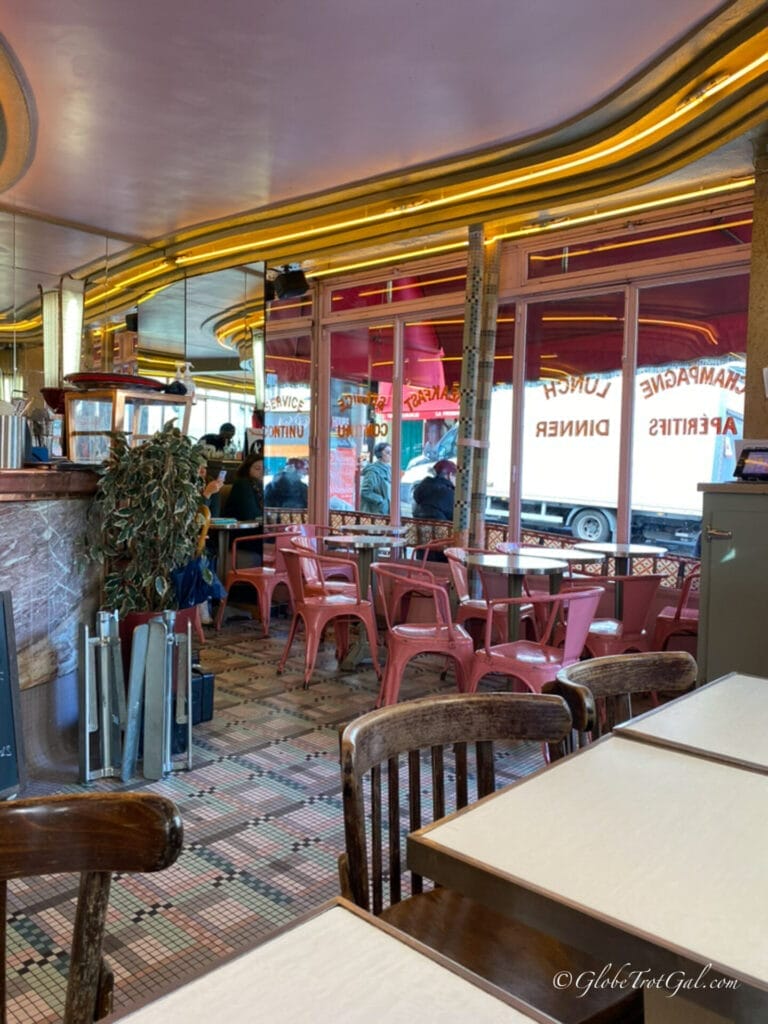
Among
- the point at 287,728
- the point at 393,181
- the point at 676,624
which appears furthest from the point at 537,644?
the point at 393,181

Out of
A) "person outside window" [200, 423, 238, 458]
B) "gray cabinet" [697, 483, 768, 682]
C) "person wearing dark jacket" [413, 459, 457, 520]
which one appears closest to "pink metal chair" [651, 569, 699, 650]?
"gray cabinet" [697, 483, 768, 682]

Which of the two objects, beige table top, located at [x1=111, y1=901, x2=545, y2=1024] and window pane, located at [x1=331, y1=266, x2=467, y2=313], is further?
window pane, located at [x1=331, y1=266, x2=467, y2=313]

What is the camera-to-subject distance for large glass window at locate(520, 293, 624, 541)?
616 cm

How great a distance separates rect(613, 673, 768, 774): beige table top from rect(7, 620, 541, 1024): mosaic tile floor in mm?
935

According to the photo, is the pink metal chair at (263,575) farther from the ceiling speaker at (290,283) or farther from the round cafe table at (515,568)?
the ceiling speaker at (290,283)

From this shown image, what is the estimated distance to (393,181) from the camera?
5594 millimetres

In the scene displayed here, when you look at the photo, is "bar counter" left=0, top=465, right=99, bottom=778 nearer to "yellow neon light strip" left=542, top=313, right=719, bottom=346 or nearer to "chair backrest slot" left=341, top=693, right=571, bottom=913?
"chair backrest slot" left=341, top=693, right=571, bottom=913

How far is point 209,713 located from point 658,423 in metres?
3.78

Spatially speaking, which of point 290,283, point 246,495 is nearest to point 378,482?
point 246,495

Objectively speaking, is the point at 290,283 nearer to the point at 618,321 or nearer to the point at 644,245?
the point at 618,321

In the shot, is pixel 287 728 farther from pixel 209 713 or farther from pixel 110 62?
pixel 110 62

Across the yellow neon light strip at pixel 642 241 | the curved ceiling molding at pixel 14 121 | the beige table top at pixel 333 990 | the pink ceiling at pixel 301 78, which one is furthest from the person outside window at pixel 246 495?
the beige table top at pixel 333 990

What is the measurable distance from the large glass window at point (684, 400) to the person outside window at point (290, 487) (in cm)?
350

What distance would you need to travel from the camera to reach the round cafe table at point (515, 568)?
4234 millimetres
